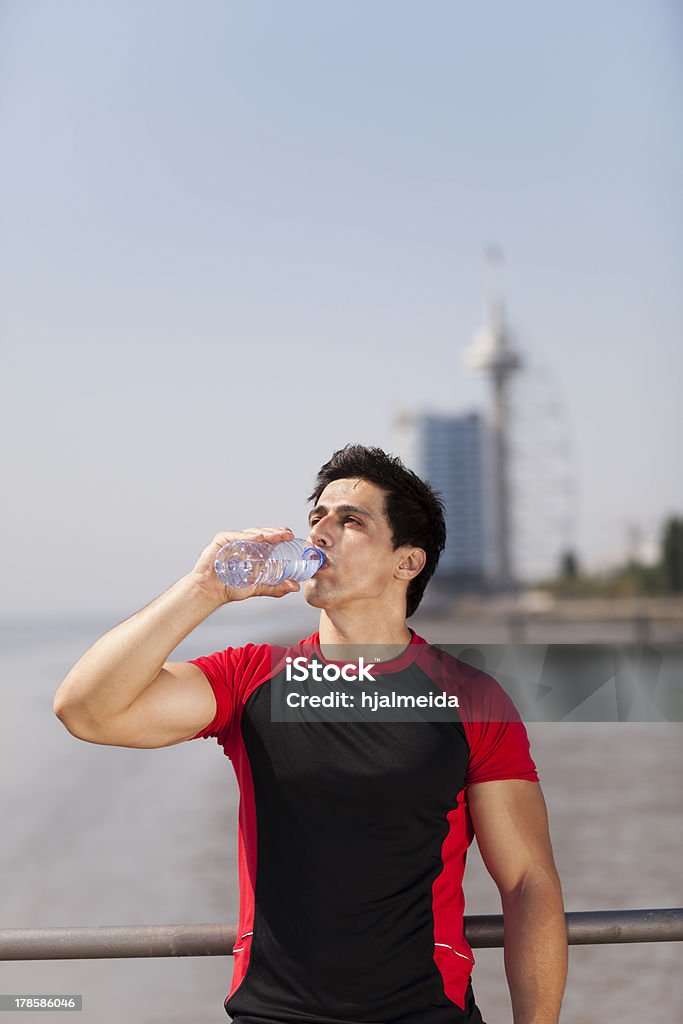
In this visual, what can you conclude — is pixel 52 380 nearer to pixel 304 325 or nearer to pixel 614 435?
pixel 304 325

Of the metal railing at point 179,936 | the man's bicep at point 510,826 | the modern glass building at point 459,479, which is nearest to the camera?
the metal railing at point 179,936

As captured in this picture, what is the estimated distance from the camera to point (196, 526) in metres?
2.40

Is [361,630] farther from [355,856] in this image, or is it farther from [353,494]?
[355,856]

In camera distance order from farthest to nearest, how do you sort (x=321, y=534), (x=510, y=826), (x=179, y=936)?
(x=321, y=534) → (x=510, y=826) → (x=179, y=936)

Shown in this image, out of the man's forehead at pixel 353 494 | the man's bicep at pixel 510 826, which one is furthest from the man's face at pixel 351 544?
the man's bicep at pixel 510 826

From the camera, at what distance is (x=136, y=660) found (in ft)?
5.47

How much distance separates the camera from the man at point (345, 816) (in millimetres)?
1678

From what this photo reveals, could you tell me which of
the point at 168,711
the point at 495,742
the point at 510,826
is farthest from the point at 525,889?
the point at 168,711

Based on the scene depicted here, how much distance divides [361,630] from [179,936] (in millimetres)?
542

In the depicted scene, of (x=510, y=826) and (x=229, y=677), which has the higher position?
(x=229, y=677)

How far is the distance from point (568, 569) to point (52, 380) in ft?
3.87

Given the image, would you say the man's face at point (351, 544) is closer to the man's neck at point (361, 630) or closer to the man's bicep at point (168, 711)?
the man's neck at point (361, 630)

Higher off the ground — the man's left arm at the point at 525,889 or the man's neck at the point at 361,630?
the man's neck at the point at 361,630

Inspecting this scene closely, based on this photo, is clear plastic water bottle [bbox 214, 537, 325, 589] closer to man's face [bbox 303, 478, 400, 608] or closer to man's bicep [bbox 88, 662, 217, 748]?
man's face [bbox 303, 478, 400, 608]
